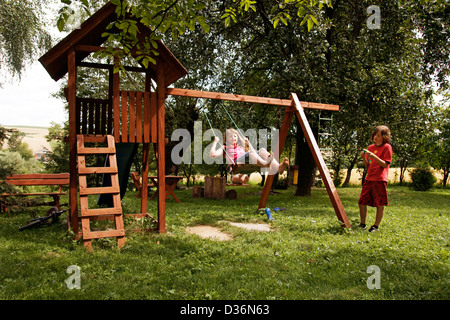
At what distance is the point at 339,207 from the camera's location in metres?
6.37

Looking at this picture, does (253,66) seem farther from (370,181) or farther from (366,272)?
(366,272)

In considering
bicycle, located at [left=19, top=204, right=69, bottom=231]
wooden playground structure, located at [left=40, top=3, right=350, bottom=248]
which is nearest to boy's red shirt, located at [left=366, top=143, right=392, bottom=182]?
wooden playground structure, located at [left=40, top=3, right=350, bottom=248]

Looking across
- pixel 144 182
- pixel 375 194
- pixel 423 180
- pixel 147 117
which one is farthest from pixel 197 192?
pixel 423 180

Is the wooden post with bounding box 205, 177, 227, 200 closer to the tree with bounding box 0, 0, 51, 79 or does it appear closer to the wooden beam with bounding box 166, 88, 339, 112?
the wooden beam with bounding box 166, 88, 339, 112

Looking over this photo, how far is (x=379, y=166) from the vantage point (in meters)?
5.87

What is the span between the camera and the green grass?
3268 millimetres

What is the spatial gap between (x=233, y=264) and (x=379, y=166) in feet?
11.6

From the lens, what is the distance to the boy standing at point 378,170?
5.78 m

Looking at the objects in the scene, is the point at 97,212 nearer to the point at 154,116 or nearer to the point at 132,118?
the point at 132,118

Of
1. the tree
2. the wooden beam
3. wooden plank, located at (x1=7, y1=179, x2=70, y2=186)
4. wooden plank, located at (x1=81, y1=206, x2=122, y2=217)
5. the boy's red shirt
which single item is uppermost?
the tree

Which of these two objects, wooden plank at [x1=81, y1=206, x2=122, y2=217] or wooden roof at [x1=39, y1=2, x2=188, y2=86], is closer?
wooden plank at [x1=81, y1=206, x2=122, y2=217]
